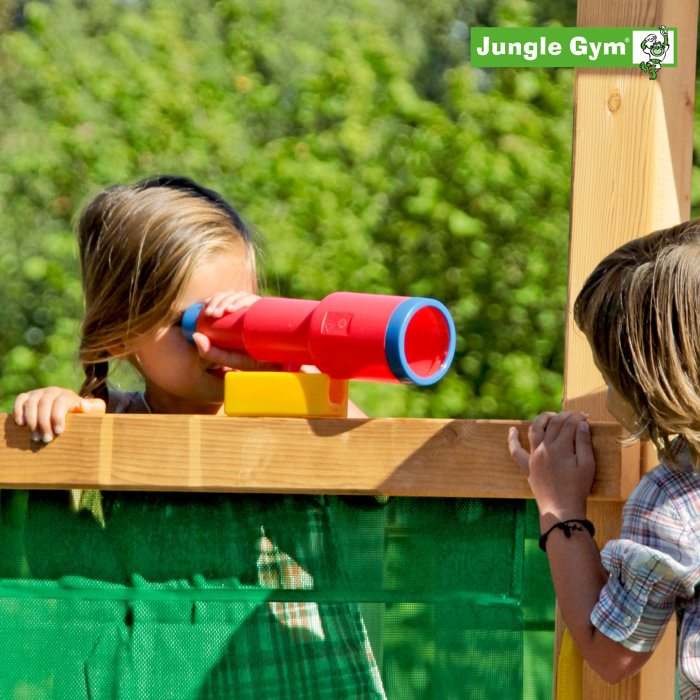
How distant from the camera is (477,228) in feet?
19.5

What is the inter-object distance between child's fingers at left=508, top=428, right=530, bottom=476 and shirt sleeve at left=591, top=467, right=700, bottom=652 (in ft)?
0.49

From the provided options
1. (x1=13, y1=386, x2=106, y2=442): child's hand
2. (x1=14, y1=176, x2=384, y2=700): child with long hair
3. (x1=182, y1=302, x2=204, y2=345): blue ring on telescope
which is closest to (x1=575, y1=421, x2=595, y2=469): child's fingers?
(x1=14, y1=176, x2=384, y2=700): child with long hair

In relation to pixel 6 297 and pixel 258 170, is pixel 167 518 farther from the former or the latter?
pixel 6 297

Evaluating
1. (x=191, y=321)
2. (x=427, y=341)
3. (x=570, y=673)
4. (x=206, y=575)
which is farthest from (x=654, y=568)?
(x=191, y=321)

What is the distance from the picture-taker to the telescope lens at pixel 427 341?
1357 millimetres

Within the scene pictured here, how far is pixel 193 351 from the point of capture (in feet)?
6.09

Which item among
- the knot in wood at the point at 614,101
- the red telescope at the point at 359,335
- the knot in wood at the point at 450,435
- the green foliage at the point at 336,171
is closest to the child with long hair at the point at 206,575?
the red telescope at the point at 359,335

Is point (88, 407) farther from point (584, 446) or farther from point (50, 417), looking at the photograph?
point (584, 446)

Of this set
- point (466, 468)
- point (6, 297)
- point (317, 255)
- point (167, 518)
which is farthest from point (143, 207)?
point (6, 297)

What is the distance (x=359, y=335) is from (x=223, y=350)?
0.39 meters

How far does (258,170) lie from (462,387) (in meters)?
1.92

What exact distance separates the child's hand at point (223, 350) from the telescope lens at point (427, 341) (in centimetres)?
33

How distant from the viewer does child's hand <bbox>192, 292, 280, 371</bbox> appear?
5.24 ft

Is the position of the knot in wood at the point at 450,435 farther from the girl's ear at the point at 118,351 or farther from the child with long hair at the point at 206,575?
the girl's ear at the point at 118,351
